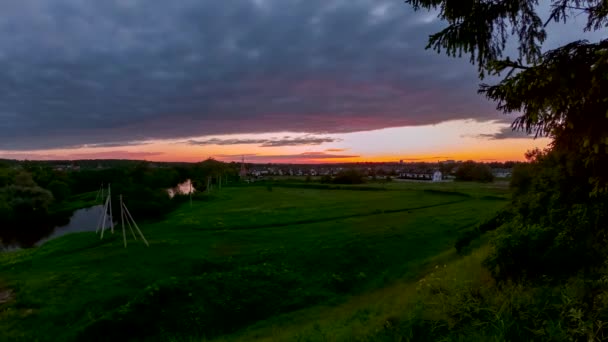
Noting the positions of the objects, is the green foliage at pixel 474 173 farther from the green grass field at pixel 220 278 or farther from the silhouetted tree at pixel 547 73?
the silhouetted tree at pixel 547 73

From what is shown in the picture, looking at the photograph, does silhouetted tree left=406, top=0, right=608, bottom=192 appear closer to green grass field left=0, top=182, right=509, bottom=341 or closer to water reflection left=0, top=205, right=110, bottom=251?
green grass field left=0, top=182, right=509, bottom=341

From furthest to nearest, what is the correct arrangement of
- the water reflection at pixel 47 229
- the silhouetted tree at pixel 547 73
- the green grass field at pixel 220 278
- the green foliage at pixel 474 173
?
the green foliage at pixel 474 173 < the water reflection at pixel 47 229 < the green grass field at pixel 220 278 < the silhouetted tree at pixel 547 73

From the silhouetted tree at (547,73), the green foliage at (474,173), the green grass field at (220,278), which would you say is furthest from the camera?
the green foliage at (474,173)

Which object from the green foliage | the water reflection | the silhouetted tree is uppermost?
the silhouetted tree

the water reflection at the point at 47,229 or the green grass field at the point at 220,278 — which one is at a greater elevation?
the green grass field at the point at 220,278

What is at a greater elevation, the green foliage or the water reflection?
the green foliage

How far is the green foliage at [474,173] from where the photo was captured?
116m

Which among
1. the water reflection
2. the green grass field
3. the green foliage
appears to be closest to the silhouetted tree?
the green grass field

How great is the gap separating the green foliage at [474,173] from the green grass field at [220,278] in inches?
3283

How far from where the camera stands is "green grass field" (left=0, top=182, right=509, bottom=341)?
15.8 metres

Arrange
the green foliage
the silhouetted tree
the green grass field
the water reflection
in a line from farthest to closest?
the green foliage → the water reflection → the green grass field → the silhouetted tree

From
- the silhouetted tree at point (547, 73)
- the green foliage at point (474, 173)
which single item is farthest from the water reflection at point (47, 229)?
the green foliage at point (474, 173)

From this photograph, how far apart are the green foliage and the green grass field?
83.4m

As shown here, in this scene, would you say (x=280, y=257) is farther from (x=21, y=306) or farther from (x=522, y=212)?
(x=522, y=212)
